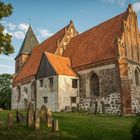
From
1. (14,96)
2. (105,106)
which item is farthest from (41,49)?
(105,106)

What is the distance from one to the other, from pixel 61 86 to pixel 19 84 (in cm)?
1412

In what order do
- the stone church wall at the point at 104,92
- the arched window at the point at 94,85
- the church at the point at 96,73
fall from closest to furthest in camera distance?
the stone church wall at the point at 104,92
the church at the point at 96,73
the arched window at the point at 94,85

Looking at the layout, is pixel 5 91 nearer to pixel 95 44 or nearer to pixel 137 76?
pixel 95 44

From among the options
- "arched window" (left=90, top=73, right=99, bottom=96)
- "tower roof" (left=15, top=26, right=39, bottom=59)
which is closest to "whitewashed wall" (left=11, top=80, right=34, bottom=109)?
"tower roof" (left=15, top=26, right=39, bottom=59)

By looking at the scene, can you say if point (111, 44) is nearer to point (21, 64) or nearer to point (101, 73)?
point (101, 73)

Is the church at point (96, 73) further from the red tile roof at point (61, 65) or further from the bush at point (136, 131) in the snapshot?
the bush at point (136, 131)

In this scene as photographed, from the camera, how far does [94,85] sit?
2703cm

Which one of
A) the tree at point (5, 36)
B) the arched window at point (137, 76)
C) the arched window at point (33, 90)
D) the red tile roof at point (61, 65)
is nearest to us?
the tree at point (5, 36)

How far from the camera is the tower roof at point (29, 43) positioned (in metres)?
45.3

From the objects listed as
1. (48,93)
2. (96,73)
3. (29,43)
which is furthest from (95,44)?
(29,43)

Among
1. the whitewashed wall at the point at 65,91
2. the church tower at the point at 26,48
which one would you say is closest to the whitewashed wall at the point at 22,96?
the church tower at the point at 26,48

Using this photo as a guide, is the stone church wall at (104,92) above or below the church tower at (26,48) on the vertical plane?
below

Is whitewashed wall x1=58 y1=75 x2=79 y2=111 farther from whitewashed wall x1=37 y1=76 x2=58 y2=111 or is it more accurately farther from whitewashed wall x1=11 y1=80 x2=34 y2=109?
whitewashed wall x1=11 y1=80 x2=34 y2=109

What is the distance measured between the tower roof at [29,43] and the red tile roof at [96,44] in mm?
13281
